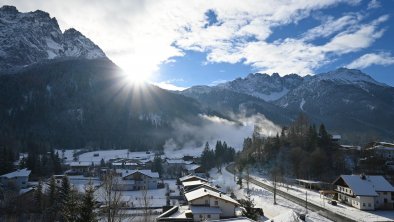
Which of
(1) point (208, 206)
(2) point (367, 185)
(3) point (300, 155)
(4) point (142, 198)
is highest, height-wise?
(3) point (300, 155)

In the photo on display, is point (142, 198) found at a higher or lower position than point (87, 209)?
lower

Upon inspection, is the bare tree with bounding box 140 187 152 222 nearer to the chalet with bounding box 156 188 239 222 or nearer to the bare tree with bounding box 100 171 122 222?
the chalet with bounding box 156 188 239 222

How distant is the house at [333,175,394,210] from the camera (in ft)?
227

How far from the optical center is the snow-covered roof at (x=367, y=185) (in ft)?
230

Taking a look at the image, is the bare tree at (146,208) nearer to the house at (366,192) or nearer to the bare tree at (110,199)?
the bare tree at (110,199)

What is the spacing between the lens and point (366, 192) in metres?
69.7

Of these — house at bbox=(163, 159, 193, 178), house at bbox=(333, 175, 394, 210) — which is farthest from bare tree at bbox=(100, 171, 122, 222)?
house at bbox=(163, 159, 193, 178)

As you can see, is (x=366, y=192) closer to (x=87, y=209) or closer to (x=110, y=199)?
(x=110, y=199)

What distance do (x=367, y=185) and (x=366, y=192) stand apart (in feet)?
9.57

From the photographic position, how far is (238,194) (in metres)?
90.0

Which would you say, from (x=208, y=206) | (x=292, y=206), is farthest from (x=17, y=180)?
(x=292, y=206)

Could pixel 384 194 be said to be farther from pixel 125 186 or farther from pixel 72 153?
pixel 72 153

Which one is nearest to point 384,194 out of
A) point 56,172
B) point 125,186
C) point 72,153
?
point 125,186

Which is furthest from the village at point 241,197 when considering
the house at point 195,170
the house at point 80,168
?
the house at point 80,168
